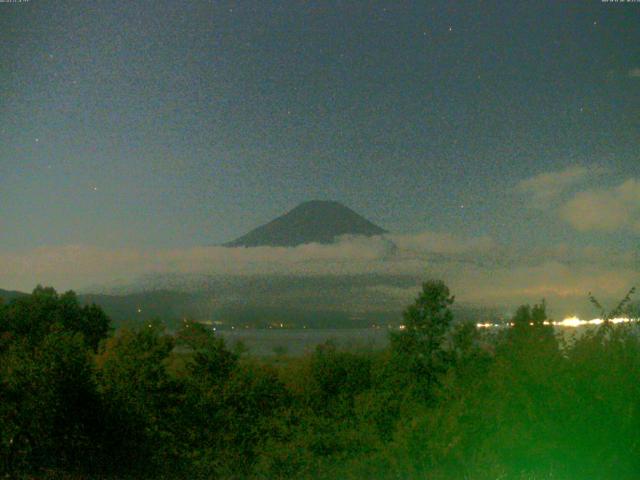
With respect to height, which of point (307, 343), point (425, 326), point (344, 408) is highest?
point (425, 326)

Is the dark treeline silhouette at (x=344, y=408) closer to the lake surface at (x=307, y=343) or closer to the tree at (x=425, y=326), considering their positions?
the tree at (x=425, y=326)

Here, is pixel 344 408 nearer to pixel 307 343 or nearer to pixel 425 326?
pixel 425 326

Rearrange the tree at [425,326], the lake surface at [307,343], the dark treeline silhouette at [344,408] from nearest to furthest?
1. the dark treeline silhouette at [344,408]
2. the tree at [425,326]
3. the lake surface at [307,343]

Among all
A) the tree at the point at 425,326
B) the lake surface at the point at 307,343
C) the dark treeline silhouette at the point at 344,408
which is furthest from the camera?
the lake surface at the point at 307,343

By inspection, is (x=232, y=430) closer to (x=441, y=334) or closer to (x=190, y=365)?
(x=190, y=365)

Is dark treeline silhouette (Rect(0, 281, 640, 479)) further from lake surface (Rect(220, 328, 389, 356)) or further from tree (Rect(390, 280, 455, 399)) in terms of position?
lake surface (Rect(220, 328, 389, 356))

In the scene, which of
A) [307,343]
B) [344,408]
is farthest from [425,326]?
[307,343]

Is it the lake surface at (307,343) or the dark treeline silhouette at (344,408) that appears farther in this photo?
the lake surface at (307,343)

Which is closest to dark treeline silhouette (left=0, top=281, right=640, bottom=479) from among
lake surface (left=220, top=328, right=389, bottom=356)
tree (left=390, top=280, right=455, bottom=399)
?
tree (left=390, top=280, right=455, bottom=399)

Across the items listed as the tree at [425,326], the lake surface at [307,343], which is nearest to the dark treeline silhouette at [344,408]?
the tree at [425,326]
